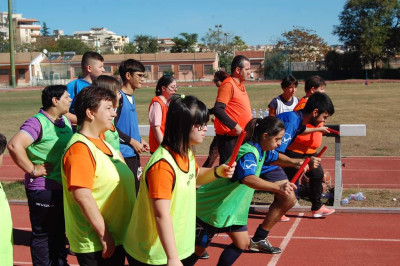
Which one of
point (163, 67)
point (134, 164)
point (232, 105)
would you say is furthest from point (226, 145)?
point (163, 67)

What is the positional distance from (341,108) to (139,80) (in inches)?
797

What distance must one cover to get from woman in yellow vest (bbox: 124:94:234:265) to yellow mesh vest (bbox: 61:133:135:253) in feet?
0.66

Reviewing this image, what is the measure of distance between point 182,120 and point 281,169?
3.04 meters

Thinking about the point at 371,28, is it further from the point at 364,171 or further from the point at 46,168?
the point at 46,168

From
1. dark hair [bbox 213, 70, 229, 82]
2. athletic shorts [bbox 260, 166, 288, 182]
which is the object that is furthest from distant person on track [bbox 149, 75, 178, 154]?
dark hair [bbox 213, 70, 229, 82]

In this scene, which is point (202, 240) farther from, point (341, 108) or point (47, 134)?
Answer: point (341, 108)

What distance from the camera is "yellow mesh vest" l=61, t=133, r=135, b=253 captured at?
3100 mm

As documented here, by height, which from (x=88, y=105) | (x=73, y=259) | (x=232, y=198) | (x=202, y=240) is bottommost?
(x=73, y=259)

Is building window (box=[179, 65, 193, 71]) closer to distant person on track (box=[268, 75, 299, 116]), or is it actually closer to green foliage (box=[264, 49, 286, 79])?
green foliage (box=[264, 49, 286, 79])

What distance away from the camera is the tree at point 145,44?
104550 millimetres

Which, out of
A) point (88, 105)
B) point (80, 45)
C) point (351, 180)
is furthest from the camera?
point (80, 45)

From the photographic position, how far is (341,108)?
24.5m

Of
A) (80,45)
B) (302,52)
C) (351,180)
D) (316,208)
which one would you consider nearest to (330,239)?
(316,208)

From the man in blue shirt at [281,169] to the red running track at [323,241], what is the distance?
0.76 ft
